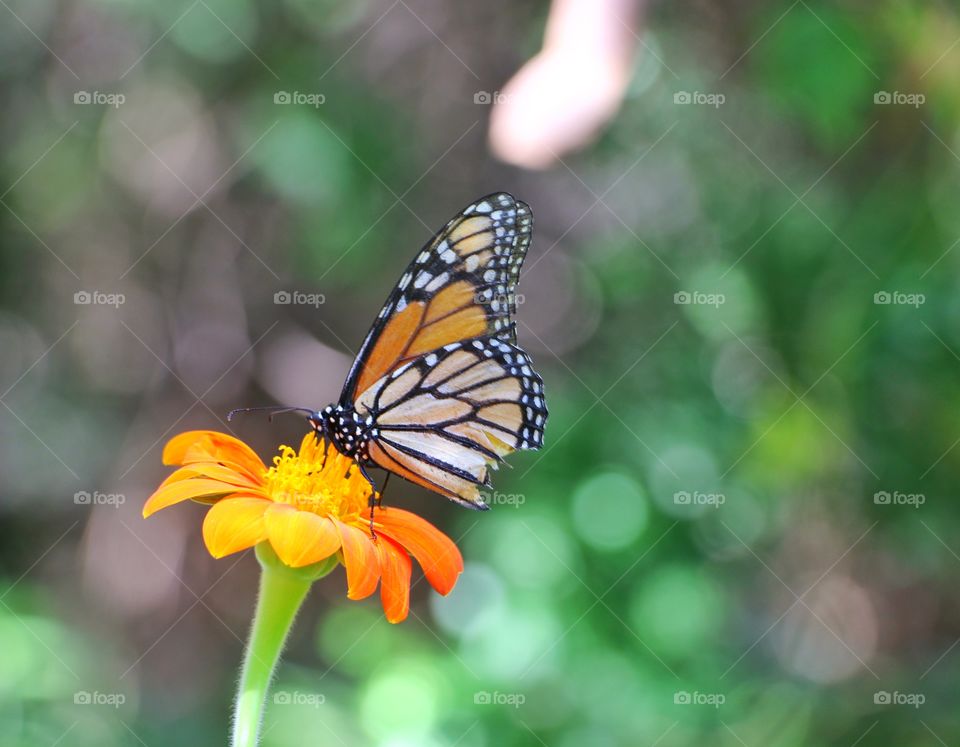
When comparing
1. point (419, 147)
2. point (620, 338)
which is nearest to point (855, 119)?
point (620, 338)

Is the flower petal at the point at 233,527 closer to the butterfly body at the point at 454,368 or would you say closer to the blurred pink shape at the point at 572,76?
the butterfly body at the point at 454,368

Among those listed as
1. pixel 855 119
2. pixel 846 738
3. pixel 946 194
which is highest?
pixel 855 119

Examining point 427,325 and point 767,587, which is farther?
point 767,587

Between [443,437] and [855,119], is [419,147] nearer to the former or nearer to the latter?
[855,119]
